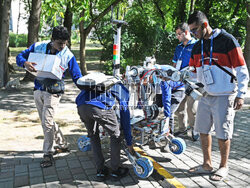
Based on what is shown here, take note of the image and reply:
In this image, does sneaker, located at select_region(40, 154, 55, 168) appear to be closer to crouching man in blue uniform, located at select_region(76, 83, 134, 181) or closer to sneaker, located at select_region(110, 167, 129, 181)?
crouching man in blue uniform, located at select_region(76, 83, 134, 181)

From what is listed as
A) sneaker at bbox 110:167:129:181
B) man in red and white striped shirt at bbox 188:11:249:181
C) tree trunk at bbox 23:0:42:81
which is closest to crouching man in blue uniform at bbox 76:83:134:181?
sneaker at bbox 110:167:129:181

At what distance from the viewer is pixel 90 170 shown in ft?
13.3

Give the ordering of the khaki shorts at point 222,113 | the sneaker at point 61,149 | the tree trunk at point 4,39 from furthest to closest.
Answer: the tree trunk at point 4,39 → the sneaker at point 61,149 → the khaki shorts at point 222,113

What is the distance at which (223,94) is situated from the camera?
3582mm

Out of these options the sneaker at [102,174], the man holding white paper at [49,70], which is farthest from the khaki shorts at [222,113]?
the man holding white paper at [49,70]

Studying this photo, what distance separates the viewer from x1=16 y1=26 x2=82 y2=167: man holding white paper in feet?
12.6

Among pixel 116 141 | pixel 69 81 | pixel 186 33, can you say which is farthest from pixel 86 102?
pixel 69 81

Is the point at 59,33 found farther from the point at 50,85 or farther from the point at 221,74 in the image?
the point at 221,74

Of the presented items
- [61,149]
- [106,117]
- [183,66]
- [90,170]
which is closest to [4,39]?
[61,149]

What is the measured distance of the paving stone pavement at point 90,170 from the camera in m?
3.65

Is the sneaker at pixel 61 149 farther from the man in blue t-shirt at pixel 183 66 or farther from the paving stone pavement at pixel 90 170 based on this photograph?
the man in blue t-shirt at pixel 183 66

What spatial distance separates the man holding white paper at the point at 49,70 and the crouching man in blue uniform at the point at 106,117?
2.38 ft

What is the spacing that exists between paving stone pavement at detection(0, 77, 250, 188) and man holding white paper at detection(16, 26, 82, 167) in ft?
0.97

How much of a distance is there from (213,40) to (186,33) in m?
1.63
